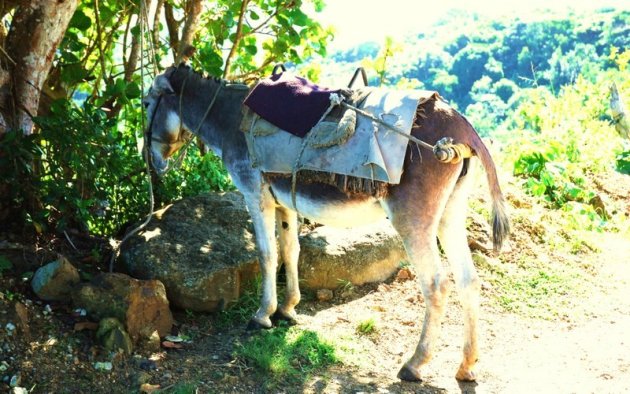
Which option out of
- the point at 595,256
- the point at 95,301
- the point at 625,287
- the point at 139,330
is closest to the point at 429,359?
the point at 139,330

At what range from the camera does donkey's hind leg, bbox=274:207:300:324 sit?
607 cm

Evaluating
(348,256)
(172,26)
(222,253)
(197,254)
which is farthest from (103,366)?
(172,26)

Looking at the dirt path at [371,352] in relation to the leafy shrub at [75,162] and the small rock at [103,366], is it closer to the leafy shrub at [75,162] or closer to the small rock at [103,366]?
the small rock at [103,366]

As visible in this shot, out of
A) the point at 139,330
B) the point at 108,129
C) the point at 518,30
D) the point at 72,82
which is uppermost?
the point at 518,30

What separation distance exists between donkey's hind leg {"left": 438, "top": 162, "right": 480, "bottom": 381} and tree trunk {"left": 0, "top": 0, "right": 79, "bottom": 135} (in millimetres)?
3534

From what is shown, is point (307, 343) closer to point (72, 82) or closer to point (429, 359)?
point (429, 359)

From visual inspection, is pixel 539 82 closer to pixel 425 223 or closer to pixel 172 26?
pixel 172 26

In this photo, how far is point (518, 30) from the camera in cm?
2434

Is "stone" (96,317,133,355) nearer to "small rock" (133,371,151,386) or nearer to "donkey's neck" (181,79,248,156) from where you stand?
"small rock" (133,371,151,386)

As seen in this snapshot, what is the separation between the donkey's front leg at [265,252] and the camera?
18.7ft

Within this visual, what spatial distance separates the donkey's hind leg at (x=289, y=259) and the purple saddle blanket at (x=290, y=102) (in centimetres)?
104

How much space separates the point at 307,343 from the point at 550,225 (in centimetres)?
414

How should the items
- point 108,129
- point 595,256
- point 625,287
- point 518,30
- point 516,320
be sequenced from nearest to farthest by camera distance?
point 108,129 → point 516,320 → point 625,287 → point 595,256 → point 518,30

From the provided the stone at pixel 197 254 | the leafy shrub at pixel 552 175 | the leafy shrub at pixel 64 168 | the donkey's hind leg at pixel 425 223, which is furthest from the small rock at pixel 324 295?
the leafy shrub at pixel 552 175
